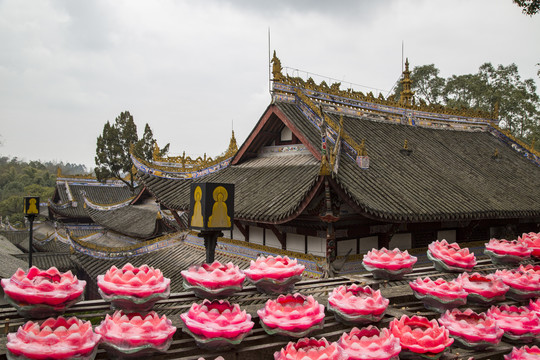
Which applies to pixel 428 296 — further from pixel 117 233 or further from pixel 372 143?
pixel 117 233

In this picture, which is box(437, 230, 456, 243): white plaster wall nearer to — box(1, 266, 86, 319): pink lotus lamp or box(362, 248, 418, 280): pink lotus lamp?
box(362, 248, 418, 280): pink lotus lamp

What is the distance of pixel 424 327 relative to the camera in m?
2.93

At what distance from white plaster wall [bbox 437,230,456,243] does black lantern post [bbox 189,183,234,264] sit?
27.0ft

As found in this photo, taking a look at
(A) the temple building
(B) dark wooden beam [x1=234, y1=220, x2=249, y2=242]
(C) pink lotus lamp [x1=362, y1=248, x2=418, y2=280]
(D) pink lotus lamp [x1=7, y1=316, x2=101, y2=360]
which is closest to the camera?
(D) pink lotus lamp [x1=7, y1=316, x2=101, y2=360]

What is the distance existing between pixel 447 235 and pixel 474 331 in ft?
28.5


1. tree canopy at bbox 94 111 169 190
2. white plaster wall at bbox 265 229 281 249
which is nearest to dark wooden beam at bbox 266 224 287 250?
white plaster wall at bbox 265 229 281 249

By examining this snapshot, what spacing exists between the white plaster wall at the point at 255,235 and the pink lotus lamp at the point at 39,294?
8015 millimetres

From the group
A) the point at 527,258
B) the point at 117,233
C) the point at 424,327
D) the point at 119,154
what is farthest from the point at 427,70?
the point at 424,327

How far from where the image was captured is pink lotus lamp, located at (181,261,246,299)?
2.88 m

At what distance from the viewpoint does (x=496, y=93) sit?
105ft

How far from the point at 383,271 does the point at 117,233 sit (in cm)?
1950

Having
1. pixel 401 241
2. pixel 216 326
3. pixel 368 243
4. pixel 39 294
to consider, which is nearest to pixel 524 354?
pixel 216 326

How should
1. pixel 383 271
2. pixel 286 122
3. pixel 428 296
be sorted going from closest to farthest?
pixel 428 296, pixel 383 271, pixel 286 122

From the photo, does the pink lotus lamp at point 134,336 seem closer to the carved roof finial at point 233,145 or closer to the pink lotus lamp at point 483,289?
the pink lotus lamp at point 483,289
